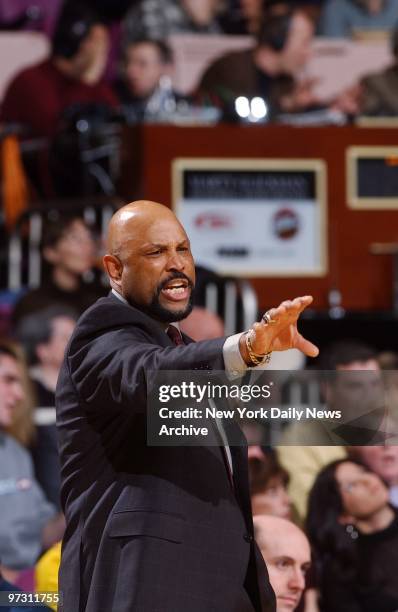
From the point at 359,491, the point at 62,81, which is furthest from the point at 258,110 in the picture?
the point at 359,491

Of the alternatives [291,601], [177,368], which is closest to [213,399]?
[177,368]

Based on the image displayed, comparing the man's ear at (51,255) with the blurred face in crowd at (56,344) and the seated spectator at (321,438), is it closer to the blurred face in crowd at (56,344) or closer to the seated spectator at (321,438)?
the blurred face in crowd at (56,344)

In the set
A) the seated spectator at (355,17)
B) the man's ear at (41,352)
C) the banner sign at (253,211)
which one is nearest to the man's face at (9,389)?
the man's ear at (41,352)

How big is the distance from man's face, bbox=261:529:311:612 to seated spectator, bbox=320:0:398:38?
5643mm

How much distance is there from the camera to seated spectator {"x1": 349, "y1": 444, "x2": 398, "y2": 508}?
9.78 feet

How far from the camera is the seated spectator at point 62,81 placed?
23.5 ft

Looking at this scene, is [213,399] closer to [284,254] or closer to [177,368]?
[177,368]

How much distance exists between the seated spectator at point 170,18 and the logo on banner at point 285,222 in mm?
1811

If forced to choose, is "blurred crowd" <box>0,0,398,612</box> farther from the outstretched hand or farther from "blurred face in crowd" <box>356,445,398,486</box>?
the outstretched hand

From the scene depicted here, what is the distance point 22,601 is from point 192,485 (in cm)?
54

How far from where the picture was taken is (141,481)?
2451mm

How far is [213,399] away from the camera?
2.39 metres

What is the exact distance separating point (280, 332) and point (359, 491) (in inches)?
56.2

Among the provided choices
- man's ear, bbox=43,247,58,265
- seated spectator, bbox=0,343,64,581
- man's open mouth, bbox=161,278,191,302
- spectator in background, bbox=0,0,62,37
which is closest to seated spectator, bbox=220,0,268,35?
spectator in background, bbox=0,0,62,37
